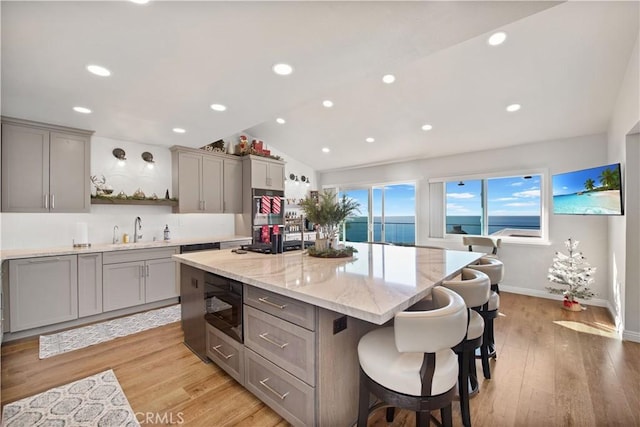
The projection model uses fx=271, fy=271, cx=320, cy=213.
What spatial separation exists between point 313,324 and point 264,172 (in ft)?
14.1

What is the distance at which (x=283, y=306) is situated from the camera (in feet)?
5.21

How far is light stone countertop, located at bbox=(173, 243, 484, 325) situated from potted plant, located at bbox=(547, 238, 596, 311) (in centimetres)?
235

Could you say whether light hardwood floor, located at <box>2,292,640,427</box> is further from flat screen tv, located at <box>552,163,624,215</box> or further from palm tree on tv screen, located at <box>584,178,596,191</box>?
palm tree on tv screen, located at <box>584,178,596,191</box>

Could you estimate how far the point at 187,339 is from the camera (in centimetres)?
266

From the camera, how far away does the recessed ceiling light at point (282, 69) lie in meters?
2.21

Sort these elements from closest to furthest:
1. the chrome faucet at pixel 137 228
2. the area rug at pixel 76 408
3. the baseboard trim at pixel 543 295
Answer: the area rug at pixel 76 408
the baseboard trim at pixel 543 295
the chrome faucet at pixel 137 228

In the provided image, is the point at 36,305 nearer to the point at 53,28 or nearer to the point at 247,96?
the point at 53,28

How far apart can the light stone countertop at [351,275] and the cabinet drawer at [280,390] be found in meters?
0.55

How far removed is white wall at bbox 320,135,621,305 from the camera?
3.86m

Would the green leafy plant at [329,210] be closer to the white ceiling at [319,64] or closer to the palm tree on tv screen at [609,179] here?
the white ceiling at [319,64]

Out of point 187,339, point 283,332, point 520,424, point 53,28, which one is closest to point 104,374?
point 187,339

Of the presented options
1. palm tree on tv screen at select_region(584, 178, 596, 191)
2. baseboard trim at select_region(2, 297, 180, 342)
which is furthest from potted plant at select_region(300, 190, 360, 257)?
palm tree on tv screen at select_region(584, 178, 596, 191)

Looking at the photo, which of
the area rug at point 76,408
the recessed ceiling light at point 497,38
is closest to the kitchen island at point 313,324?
the area rug at point 76,408

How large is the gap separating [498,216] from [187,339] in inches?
199
